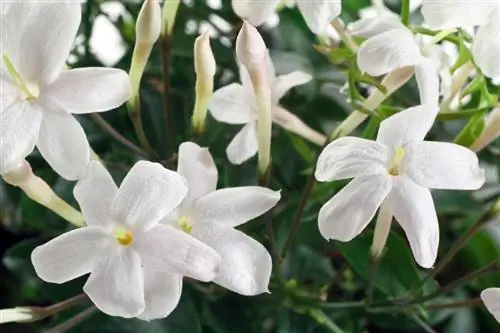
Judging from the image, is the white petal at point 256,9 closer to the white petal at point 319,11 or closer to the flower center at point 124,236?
the white petal at point 319,11

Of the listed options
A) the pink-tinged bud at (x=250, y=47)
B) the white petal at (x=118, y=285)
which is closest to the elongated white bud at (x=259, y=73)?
the pink-tinged bud at (x=250, y=47)

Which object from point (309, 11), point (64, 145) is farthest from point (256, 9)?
point (64, 145)

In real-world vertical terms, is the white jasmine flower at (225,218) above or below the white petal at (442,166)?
below

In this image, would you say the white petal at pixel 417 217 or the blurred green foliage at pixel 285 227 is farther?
the blurred green foliage at pixel 285 227

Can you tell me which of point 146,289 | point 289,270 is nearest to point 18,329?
point 289,270

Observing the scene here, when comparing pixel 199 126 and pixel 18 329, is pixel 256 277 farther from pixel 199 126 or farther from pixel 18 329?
pixel 18 329

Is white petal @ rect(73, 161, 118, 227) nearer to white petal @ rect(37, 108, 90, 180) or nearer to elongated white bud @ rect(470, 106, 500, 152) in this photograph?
white petal @ rect(37, 108, 90, 180)

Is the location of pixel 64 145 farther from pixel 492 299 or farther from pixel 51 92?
pixel 492 299
